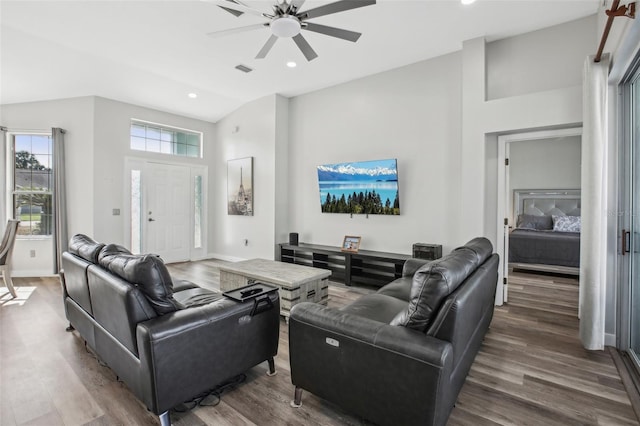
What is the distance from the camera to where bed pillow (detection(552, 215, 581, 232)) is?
578cm

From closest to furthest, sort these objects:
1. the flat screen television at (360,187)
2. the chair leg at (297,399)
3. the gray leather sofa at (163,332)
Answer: the gray leather sofa at (163,332) → the chair leg at (297,399) → the flat screen television at (360,187)

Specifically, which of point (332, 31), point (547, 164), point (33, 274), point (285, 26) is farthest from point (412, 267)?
point (33, 274)

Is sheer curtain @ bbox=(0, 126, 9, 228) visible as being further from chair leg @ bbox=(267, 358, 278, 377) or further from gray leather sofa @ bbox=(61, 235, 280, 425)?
chair leg @ bbox=(267, 358, 278, 377)

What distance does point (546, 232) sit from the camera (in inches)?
220

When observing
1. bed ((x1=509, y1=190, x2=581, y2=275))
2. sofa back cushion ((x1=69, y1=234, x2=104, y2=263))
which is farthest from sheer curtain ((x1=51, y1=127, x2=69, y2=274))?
bed ((x1=509, y1=190, x2=581, y2=275))

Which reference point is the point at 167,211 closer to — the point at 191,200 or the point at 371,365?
the point at 191,200

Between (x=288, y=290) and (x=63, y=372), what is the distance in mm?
1834

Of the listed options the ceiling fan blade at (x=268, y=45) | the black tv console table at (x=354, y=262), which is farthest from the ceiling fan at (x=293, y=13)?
the black tv console table at (x=354, y=262)

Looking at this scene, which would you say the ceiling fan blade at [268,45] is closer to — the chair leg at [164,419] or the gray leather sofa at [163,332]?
the gray leather sofa at [163,332]

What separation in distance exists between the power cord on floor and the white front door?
15.3ft

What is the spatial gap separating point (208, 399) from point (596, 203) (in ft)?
11.1

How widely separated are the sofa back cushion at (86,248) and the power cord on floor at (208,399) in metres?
1.22

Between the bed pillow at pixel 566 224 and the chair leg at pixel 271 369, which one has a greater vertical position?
the bed pillow at pixel 566 224

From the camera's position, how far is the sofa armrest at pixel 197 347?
1625mm
